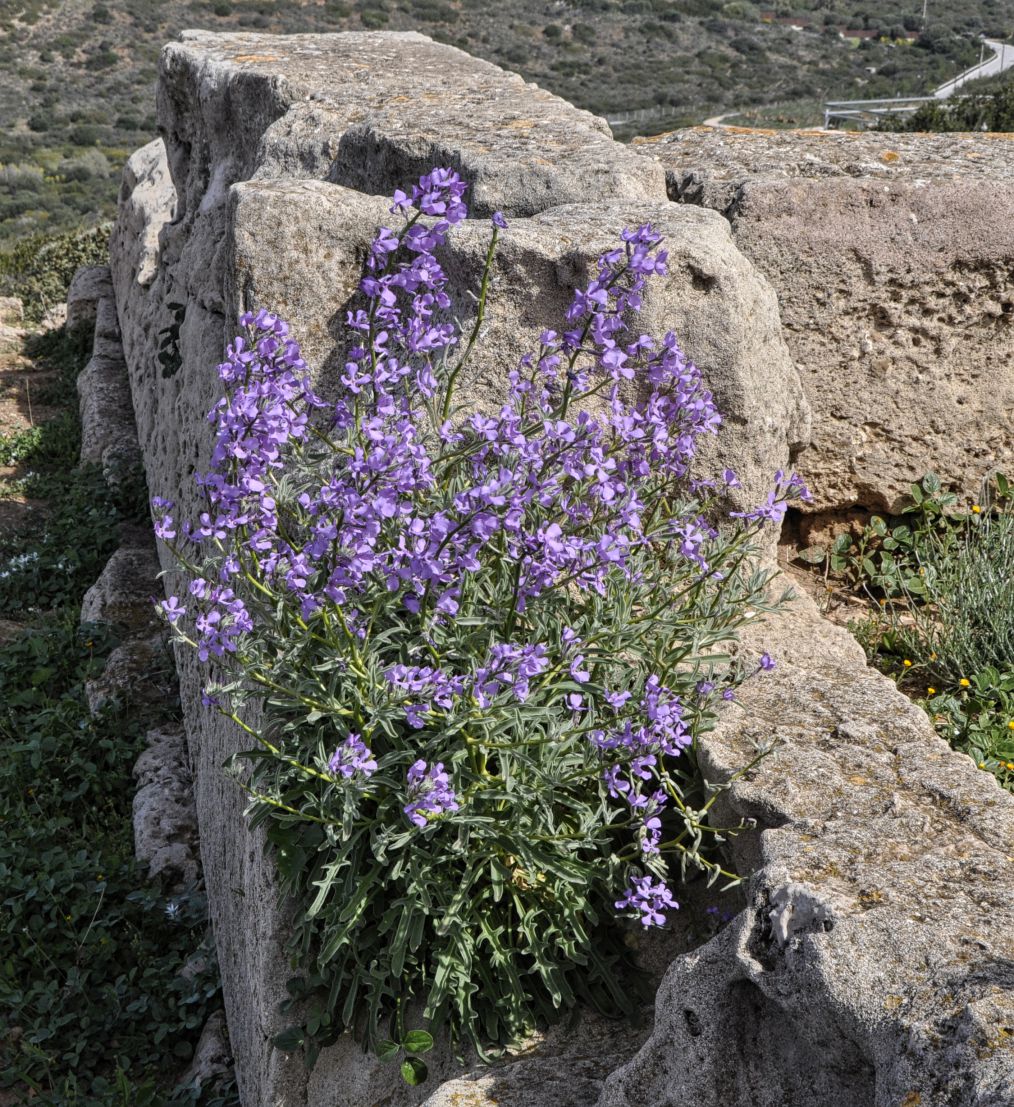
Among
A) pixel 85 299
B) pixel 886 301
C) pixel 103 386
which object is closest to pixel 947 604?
pixel 886 301

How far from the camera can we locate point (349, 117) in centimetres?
491

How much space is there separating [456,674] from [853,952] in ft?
3.57

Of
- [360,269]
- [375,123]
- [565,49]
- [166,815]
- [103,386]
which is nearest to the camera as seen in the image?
[360,269]

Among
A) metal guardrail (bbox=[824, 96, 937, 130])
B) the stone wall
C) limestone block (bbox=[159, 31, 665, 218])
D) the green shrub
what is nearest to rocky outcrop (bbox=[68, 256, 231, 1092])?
the stone wall

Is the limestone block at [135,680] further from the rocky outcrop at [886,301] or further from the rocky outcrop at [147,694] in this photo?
the rocky outcrop at [886,301]

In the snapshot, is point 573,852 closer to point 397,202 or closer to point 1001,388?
point 397,202

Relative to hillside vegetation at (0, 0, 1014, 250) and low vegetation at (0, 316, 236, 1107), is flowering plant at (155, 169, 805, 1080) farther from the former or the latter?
hillside vegetation at (0, 0, 1014, 250)

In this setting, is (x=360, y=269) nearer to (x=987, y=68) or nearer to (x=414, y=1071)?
(x=414, y=1071)

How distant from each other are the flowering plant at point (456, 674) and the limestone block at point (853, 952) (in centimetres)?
24

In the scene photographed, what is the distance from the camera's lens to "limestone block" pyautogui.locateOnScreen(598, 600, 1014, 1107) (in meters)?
1.71

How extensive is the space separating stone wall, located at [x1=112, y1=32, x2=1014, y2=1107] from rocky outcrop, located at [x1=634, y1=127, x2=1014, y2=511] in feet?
1.26

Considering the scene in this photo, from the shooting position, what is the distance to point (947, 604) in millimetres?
3930

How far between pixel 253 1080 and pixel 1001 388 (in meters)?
3.54

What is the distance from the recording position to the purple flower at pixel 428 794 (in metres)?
2.20
